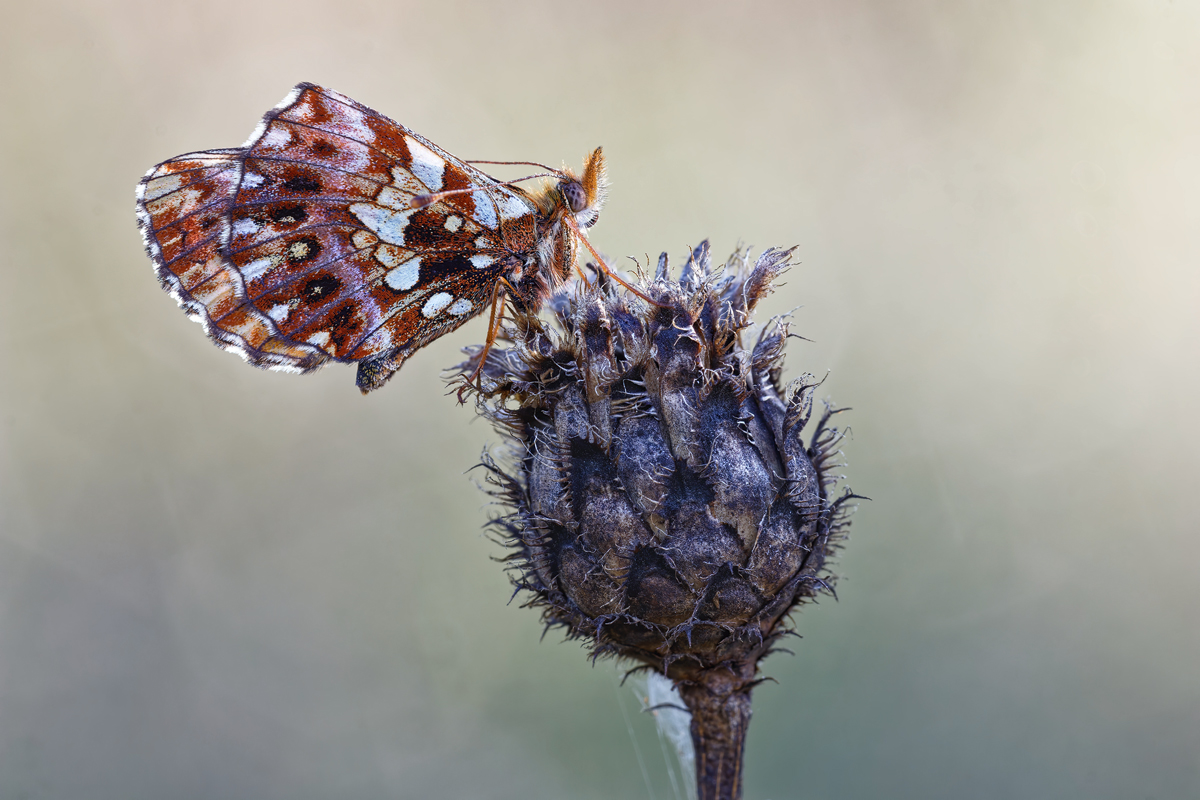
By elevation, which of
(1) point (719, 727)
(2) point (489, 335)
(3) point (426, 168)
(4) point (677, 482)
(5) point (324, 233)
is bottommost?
(1) point (719, 727)

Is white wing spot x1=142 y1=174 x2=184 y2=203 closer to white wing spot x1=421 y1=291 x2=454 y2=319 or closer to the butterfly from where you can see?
the butterfly

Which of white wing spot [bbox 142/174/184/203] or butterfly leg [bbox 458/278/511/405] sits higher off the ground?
white wing spot [bbox 142/174/184/203]

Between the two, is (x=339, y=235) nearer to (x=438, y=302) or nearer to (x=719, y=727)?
(x=438, y=302)

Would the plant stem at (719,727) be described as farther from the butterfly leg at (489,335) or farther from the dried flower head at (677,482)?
the butterfly leg at (489,335)

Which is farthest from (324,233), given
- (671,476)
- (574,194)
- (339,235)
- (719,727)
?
(719,727)

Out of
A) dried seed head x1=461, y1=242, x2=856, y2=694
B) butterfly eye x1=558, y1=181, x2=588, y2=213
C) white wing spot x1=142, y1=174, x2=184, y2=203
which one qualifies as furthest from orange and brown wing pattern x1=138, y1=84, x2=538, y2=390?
dried seed head x1=461, y1=242, x2=856, y2=694

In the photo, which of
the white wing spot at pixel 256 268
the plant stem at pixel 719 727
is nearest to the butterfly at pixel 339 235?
the white wing spot at pixel 256 268
